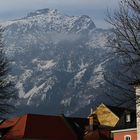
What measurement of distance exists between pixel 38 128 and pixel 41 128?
889 mm

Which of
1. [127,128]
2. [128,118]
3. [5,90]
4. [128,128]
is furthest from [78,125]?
[5,90]

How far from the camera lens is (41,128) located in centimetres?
10512

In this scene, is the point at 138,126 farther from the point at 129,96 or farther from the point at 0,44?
the point at 129,96

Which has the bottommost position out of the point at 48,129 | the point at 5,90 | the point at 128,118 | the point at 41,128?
the point at 48,129

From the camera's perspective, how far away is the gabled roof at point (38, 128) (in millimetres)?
101562

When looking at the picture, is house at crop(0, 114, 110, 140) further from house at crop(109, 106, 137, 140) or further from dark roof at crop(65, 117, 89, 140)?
house at crop(109, 106, 137, 140)

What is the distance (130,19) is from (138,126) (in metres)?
45.3

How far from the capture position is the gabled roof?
3999 inches

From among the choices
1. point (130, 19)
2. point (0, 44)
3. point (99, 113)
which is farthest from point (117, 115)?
point (130, 19)

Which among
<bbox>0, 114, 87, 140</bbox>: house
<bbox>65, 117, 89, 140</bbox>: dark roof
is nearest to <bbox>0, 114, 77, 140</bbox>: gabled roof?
<bbox>0, 114, 87, 140</bbox>: house

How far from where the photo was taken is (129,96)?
27859 millimetres

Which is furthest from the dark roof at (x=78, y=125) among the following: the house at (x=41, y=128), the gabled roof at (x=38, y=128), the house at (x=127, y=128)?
the house at (x=127, y=128)

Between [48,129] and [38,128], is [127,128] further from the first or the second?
[48,129]

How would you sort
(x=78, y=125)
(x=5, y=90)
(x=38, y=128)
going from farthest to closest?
(x=78, y=125) < (x=38, y=128) < (x=5, y=90)
